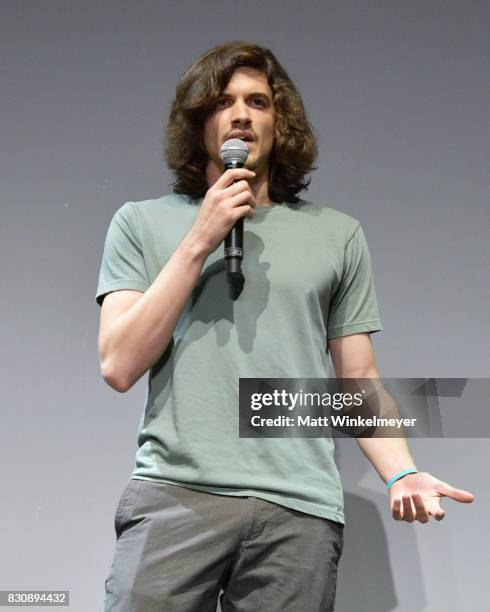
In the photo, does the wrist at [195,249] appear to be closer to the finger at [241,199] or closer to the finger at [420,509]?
the finger at [241,199]

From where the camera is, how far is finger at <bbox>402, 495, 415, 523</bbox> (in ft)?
4.14

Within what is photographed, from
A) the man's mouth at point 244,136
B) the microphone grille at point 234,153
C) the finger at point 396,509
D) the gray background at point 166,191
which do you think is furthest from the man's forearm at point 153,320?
the gray background at point 166,191

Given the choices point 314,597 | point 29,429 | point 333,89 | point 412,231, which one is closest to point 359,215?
point 412,231

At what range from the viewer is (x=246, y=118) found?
1527mm

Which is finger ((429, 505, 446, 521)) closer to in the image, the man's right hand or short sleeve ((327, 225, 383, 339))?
short sleeve ((327, 225, 383, 339))

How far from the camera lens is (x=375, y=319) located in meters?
1.53

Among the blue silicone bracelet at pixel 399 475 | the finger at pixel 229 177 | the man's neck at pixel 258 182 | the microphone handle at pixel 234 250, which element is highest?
the man's neck at pixel 258 182

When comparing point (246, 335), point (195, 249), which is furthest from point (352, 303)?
point (195, 249)

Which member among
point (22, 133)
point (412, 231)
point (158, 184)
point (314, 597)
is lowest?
point (314, 597)

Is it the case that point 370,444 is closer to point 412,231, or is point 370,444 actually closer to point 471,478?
point 471,478

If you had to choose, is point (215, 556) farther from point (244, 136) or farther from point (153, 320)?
point (244, 136)

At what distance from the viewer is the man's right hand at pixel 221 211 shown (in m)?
1.28

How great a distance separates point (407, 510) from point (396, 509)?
0.06ft

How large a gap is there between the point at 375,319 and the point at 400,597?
2.50ft
